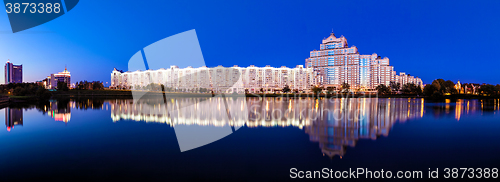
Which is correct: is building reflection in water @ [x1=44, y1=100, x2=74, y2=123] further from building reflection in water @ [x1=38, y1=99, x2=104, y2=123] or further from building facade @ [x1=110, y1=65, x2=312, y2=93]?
building facade @ [x1=110, y1=65, x2=312, y2=93]

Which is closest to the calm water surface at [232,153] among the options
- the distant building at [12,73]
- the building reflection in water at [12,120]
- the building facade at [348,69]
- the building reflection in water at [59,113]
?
the building reflection in water at [12,120]

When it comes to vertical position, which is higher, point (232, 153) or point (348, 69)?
point (348, 69)

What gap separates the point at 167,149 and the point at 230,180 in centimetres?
359

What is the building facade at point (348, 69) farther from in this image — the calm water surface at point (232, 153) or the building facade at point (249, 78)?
the calm water surface at point (232, 153)

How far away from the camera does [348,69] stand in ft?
342

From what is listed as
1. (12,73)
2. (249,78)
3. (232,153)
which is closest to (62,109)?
(232,153)

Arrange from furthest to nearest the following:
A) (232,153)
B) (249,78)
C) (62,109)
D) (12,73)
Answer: (12,73)
(249,78)
(62,109)
(232,153)

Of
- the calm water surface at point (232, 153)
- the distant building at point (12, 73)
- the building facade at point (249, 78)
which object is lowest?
the calm water surface at point (232, 153)

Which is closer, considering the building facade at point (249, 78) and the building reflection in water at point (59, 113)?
the building reflection in water at point (59, 113)

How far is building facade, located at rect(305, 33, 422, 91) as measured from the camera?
103812 millimetres

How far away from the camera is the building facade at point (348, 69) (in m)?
104

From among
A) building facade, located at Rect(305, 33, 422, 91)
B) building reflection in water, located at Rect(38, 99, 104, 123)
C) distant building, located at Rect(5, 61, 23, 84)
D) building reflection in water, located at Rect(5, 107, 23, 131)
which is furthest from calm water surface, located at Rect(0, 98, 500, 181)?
distant building, located at Rect(5, 61, 23, 84)

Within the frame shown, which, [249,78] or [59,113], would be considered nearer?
[59,113]

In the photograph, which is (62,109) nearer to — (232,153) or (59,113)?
(59,113)
